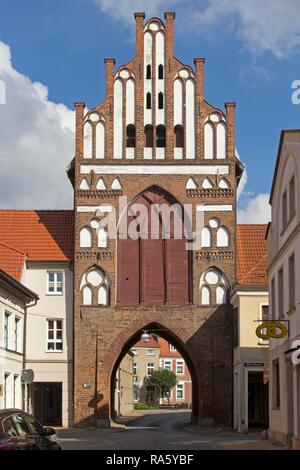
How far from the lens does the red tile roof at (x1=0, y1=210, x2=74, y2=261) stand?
4366cm

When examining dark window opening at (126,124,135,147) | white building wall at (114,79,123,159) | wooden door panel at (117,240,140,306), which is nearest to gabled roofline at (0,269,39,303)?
wooden door panel at (117,240,140,306)

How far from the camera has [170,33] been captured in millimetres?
43562

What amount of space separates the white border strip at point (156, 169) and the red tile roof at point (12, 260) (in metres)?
5.10

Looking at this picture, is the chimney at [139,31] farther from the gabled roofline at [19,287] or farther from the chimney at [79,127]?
the gabled roofline at [19,287]

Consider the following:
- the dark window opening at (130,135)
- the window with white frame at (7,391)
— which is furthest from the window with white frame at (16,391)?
the dark window opening at (130,135)

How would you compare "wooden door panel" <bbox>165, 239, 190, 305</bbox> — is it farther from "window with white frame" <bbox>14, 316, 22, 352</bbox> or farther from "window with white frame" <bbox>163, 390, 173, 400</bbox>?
"window with white frame" <bbox>163, 390, 173, 400</bbox>

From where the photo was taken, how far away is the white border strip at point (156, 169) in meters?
42.5

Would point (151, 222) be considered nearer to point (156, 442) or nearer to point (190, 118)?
point (190, 118)

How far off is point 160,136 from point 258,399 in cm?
1378

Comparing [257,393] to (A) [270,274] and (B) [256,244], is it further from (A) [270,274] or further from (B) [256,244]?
(A) [270,274]

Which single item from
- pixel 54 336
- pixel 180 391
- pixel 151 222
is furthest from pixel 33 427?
pixel 180 391

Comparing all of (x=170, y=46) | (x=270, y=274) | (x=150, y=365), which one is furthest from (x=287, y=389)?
(x=150, y=365)

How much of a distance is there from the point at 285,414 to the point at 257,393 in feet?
55.1

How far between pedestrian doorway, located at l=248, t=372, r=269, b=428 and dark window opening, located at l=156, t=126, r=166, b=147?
39.0 ft
